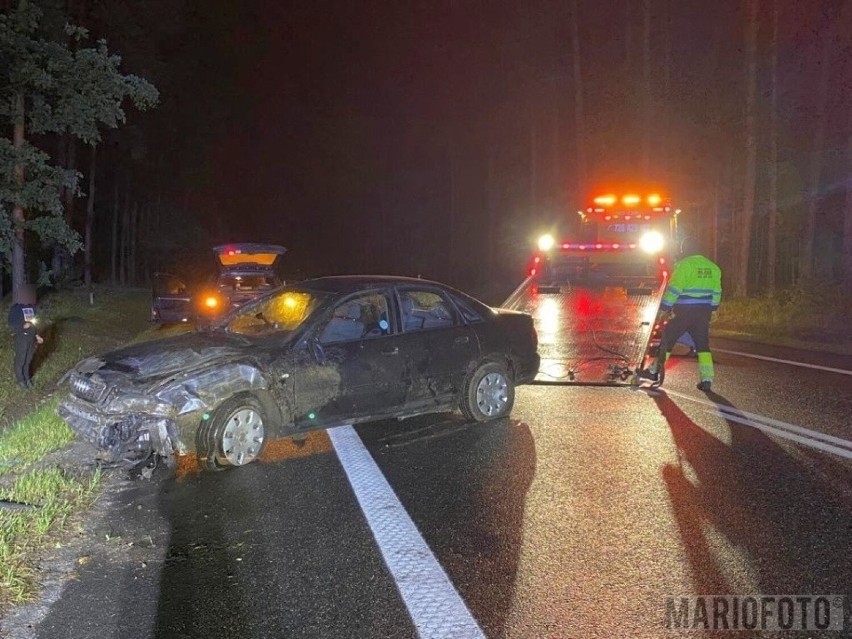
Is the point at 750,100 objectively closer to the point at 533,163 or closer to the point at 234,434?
the point at 234,434

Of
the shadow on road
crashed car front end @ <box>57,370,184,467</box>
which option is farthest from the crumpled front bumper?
the shadow on road

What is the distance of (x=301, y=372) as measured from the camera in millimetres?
6203

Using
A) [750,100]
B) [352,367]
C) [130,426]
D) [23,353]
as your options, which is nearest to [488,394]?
[352,367]

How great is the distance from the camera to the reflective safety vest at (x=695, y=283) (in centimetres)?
860

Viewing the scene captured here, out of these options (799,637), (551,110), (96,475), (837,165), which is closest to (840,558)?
(799,637)

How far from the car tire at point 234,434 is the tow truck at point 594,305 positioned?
4.58m

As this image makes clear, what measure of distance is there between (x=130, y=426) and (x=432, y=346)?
290 centimetres

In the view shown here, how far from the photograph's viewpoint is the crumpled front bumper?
5.49m

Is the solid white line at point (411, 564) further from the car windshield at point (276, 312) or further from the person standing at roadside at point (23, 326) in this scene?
the person standing at roadside at point (23, 326)

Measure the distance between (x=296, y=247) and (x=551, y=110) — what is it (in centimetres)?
3958

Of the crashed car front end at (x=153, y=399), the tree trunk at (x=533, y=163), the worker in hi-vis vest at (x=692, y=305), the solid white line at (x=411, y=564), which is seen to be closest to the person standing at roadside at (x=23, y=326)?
the crashed car front end at (x=153, y=399)

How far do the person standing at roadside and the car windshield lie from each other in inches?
155

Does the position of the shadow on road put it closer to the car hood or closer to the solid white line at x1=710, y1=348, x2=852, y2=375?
the car hood

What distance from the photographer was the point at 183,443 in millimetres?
5562
